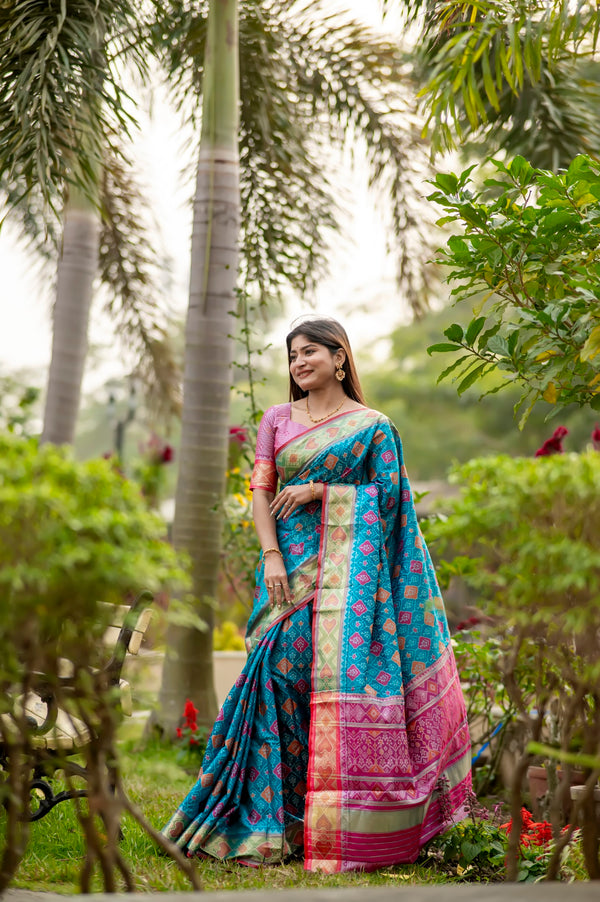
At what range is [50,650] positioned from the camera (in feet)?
6.15

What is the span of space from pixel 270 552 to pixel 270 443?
17.7 inches

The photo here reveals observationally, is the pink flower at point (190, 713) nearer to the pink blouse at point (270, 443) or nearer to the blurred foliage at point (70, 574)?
the pink blouse at point (270, 443)

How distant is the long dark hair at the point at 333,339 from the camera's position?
3707 mm

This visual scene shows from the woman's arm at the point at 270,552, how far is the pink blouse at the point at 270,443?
0.04m

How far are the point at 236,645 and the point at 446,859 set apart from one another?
459cm

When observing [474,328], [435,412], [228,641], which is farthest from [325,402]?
[435,412]

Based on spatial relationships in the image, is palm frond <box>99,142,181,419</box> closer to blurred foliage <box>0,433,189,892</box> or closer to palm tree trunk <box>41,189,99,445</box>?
palm tree trunk <box>41,189,99,445</box>

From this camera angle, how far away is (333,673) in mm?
3291

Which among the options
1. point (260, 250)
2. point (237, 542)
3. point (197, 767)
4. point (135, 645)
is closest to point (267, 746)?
point (135, 645)

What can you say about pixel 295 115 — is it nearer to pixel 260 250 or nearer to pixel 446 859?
pixel 260 250

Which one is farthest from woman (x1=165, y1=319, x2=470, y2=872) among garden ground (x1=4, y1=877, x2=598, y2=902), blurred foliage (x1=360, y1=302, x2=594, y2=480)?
blurred foliage (x1=360, y1=302, x2=594, y2=480)

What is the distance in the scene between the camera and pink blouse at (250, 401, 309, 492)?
12.1ft

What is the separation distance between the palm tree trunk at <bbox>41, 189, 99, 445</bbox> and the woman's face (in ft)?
11.2

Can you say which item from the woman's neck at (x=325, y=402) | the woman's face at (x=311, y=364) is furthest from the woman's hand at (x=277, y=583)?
the woman's face at (x=311, y=364)
